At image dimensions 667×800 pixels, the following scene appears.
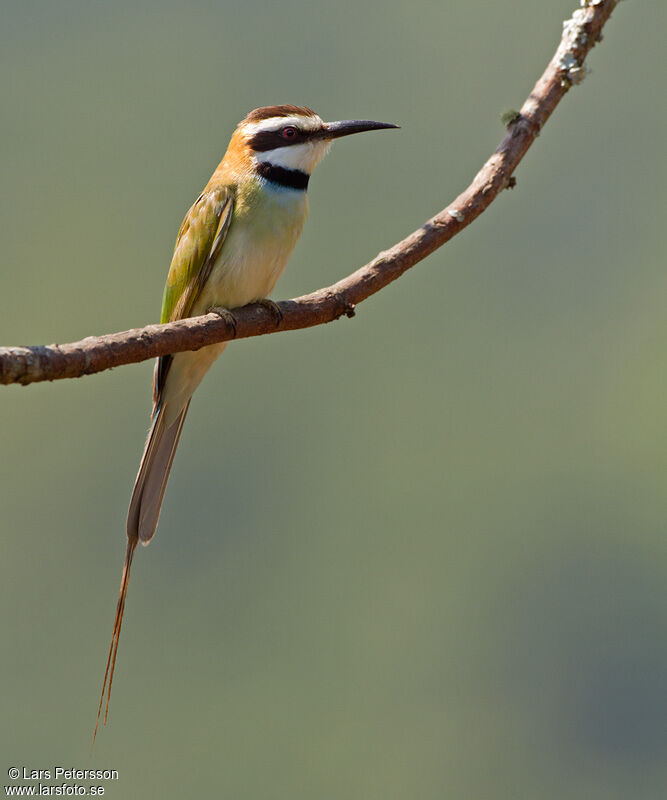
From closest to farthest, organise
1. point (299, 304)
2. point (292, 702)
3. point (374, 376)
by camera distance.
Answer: point (299, 304), point (292, 702), point (374, 376)

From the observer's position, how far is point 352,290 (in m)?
2.37

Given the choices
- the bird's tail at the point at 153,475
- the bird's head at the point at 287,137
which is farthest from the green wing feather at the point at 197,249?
the bird's tail at the point at 153,475

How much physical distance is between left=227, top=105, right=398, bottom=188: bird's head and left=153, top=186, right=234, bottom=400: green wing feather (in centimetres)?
13

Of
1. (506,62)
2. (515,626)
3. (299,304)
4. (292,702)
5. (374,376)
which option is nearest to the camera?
(299,304)

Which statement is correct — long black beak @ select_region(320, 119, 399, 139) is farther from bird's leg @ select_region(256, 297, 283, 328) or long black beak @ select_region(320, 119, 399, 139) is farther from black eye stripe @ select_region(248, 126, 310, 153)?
bird's leg @ select_region(256, 297, 283, 328)

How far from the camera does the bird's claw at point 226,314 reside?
2.36m

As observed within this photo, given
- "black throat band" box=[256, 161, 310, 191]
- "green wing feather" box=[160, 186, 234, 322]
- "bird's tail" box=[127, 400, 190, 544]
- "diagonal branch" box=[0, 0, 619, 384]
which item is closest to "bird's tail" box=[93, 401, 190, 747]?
"bird's tail" box=[127, 400, 190, 544]

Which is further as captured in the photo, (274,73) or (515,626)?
(274,73)

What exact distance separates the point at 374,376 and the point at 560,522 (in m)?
8.39

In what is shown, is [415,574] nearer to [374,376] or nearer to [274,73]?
[374,376]

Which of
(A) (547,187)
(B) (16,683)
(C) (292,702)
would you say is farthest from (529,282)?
(B) (16,683)

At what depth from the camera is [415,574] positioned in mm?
32812

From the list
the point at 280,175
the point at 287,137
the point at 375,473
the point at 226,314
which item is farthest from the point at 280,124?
the point at 375,473

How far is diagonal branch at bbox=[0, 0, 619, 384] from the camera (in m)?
1.90
